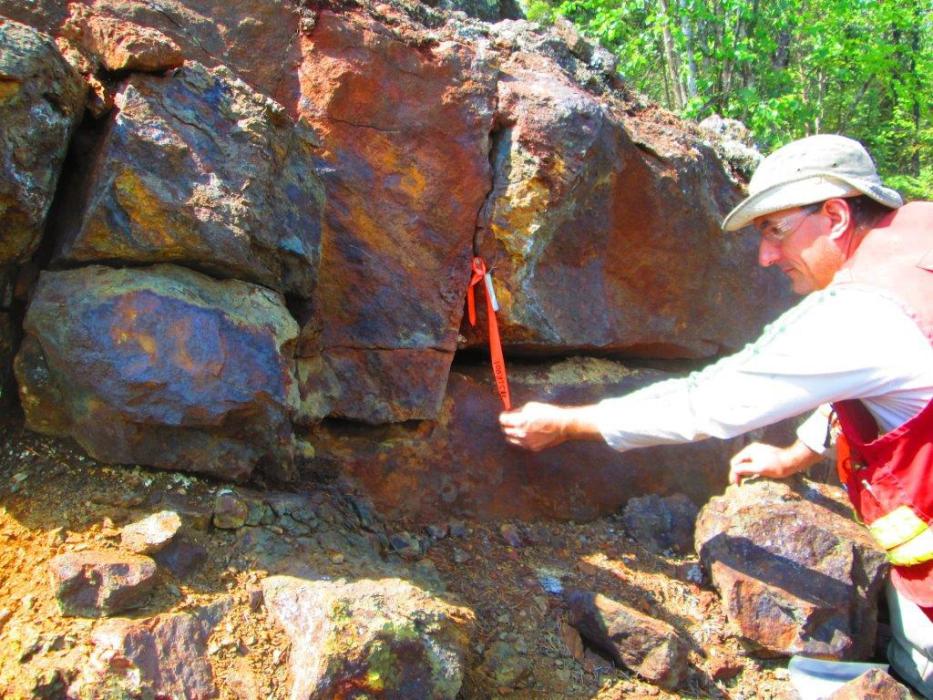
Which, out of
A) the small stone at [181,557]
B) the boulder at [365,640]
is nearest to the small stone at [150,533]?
the small stone at [181,557]

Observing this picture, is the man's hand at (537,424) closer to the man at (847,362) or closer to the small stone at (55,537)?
the man at (847,362)

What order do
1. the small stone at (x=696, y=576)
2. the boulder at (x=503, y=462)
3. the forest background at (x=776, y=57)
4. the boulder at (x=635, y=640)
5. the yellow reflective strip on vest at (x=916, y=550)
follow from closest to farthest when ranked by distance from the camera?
the yellow reflective strip on vest at (x=916, y=550), the boulder at (x=635, y=640), the boulder at (x=503, y=462), the small stone at (x=696, y=576), the forest background at (x=776, y=57)

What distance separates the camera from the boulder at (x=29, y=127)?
187cm

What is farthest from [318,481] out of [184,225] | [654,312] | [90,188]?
[654,312]

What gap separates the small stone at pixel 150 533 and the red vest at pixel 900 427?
1.79 meters

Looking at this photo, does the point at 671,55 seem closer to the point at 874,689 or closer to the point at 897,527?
the point at 897,527

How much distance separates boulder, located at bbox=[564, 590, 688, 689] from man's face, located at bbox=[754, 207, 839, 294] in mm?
1135

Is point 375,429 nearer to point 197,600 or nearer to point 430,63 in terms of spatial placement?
point 197,600

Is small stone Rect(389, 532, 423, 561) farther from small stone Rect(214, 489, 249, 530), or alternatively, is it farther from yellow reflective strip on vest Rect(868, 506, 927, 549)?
yellow reflective strip on vest Rect(868, 506, 927, 549)

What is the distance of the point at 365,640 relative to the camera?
178 cm

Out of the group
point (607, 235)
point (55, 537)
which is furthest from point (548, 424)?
point (55, 537)

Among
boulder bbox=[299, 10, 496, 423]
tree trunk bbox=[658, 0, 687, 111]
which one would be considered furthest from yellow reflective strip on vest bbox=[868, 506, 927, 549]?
tree trunk bbox=[658, 0, 687, 111]

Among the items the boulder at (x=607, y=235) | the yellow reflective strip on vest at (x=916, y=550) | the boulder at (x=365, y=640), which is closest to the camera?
the boulder at (x=365, y=640)

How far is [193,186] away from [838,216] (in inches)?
70.5
